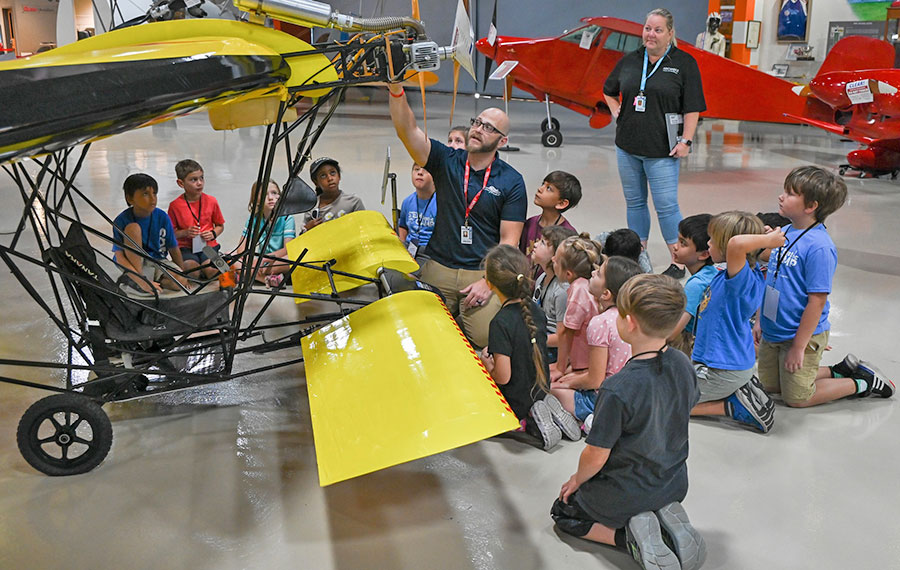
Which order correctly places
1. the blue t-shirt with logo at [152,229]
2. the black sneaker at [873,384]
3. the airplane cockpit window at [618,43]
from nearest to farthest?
the black sneaker at [873,384], the blue t-shirt with logo at [152,229], the airplane cockpit window at [618,43]

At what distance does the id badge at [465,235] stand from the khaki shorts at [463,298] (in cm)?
15

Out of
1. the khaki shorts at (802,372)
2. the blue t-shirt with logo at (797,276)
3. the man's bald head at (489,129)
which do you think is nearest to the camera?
the blue t-shirt with logo at (797,276)

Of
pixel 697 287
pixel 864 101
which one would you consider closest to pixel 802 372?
pixel 697 287

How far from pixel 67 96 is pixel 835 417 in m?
3.30

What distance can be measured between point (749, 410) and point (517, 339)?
108 centimetres

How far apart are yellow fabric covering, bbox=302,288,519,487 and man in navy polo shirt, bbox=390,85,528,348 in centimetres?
84

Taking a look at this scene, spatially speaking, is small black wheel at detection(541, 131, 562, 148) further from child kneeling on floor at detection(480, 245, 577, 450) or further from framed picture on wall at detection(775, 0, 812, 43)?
child kneeling on floor at detection(480, 245, 577, 450)

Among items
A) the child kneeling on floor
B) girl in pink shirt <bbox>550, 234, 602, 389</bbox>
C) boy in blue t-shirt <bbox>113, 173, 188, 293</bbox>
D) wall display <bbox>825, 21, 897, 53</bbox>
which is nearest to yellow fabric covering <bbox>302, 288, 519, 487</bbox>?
the child kneeling on floor

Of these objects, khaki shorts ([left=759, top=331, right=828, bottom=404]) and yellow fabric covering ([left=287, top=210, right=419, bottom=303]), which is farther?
yellow fabric covering ([left=287, top=210, right=419, bottom=303])

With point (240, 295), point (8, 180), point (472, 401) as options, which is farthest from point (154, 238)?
point (8, 180)

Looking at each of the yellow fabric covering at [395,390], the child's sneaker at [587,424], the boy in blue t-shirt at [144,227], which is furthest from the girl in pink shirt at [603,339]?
the boy in blue t-shirt at [144,227]

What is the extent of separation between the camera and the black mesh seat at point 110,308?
3.03 m

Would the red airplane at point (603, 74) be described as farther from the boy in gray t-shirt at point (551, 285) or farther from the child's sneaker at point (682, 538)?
the child's sneaker at point (682, 538)

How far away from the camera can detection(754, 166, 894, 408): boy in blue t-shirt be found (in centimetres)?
340
